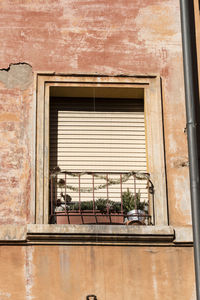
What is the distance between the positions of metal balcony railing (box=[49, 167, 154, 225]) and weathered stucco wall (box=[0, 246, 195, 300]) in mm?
556

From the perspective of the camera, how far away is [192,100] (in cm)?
1179

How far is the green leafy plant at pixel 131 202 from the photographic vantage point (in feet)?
38.6

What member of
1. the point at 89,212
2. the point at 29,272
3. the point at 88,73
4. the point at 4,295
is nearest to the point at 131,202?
the point at 89,212

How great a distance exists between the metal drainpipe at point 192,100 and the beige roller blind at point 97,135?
3.13ft

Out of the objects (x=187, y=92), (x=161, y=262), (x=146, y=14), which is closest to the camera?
(x=161, y=262)

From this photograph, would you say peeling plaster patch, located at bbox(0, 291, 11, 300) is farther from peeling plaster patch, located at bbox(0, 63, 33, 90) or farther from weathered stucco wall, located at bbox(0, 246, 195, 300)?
peeling plaster patch, located at bbox(0, 63, 33, 90)

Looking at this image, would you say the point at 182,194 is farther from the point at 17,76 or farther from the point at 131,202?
the point at 17,76

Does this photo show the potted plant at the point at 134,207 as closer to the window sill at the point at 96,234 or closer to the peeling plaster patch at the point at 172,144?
the window sill at the point at 96,234

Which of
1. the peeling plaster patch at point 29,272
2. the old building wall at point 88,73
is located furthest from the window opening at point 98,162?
the peeling plaster patch at point 29,272

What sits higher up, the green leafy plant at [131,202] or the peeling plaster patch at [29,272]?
the green leafy plant at [131,202]

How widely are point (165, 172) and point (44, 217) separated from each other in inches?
72.3

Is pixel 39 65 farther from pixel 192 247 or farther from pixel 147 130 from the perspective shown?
pixel 192 247

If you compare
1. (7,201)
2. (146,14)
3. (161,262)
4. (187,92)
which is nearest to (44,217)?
(7,201)

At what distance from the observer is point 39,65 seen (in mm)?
12227
